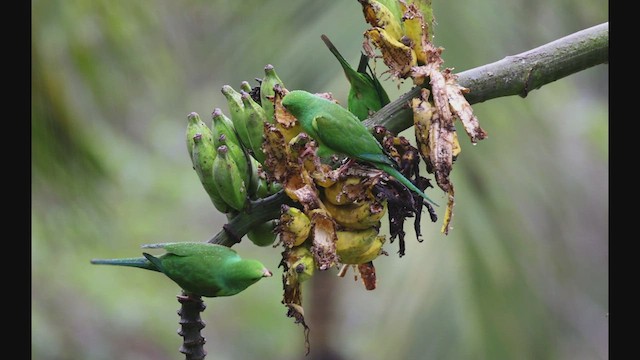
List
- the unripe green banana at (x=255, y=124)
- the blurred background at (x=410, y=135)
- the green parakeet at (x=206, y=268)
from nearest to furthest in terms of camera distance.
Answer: the green parakeet at (x=206, y=268)
the unripe green banana at (x=255, y=124)
the blurred background at (x=410, y=135)

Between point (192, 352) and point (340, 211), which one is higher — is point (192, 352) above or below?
below

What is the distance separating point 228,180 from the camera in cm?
83

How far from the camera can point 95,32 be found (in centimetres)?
216

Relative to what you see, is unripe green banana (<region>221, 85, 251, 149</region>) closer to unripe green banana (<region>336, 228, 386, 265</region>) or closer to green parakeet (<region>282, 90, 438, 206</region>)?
green parakeet (<region>282, 90, 438, 206</region>)

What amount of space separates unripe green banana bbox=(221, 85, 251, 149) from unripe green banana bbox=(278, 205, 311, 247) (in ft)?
0.50

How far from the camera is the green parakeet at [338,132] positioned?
0.82 metres

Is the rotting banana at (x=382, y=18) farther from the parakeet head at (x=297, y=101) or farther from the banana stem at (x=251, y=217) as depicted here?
the banana stem at (x=251, y=217)

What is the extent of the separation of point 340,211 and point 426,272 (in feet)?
4.14

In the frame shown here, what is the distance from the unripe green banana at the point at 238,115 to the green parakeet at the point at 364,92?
0.15 m

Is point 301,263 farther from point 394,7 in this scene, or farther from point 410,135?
point 410,135

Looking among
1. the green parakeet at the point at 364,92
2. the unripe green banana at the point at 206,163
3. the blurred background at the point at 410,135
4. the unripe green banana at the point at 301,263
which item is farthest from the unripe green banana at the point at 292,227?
the blurred background at the point at 410,135

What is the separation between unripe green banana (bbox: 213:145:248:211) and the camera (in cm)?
84

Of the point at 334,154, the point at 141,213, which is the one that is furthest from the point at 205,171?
the point at 141,213
